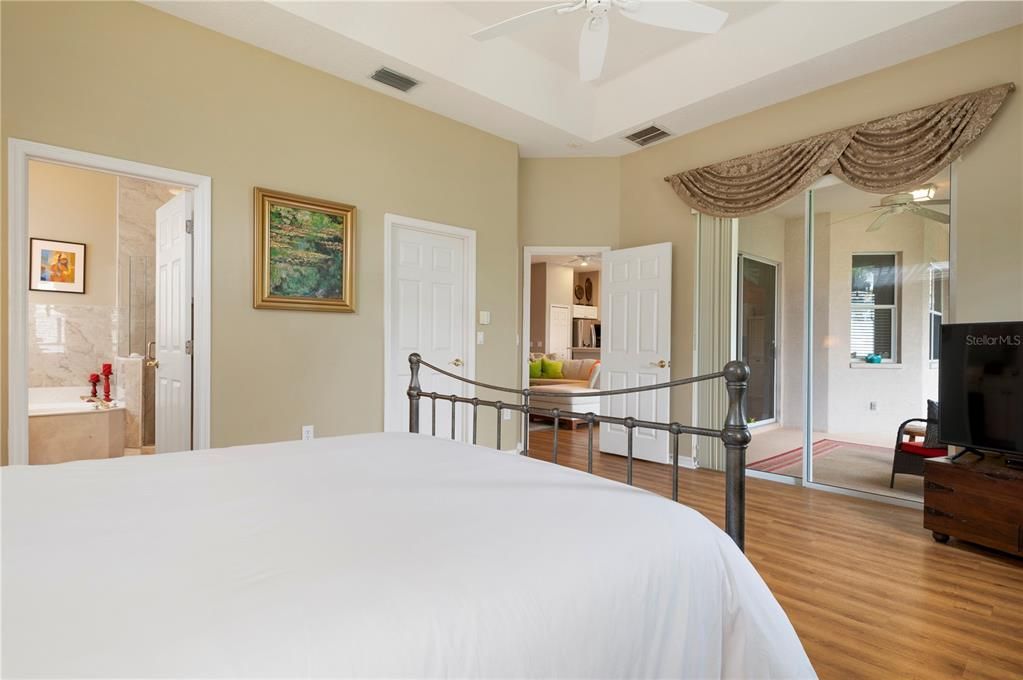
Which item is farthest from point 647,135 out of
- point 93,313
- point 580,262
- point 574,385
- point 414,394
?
point 580,262

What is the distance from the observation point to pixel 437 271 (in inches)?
175

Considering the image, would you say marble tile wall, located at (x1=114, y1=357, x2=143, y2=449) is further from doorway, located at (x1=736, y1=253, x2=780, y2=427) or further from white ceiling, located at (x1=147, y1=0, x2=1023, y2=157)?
doorway, located at (x1=736, y1=253, x2=780, y2=427)

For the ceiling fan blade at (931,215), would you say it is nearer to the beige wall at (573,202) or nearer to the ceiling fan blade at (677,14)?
the ceiling fan blade at (677,14)

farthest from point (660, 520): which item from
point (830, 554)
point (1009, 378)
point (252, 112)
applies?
point (252, 112)

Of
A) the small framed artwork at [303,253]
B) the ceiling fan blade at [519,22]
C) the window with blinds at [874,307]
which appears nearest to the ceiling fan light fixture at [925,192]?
the window with blinds at [874,307]

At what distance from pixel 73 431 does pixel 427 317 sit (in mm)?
2920

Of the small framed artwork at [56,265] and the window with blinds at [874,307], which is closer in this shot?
the window with blinds at [874,307]

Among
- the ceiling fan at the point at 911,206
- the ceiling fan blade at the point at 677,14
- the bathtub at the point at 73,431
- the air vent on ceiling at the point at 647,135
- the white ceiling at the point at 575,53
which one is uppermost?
the white ceiling at the point at 575,53

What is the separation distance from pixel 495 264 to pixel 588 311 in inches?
280

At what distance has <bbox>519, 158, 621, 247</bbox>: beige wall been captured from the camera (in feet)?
17.6

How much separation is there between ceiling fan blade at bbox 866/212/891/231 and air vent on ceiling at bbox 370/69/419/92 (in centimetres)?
346

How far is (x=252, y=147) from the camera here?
11.1 ft

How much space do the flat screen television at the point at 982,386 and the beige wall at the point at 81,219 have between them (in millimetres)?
6719

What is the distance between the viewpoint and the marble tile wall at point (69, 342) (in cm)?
494
